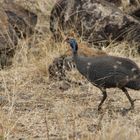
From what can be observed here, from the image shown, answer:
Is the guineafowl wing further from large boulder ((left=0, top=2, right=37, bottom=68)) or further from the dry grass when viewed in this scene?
large boulder ((left=0, top=2, right=37, bottom=68))

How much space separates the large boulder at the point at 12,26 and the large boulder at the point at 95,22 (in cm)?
45

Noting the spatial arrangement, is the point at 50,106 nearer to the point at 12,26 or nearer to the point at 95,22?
the point at 12,26

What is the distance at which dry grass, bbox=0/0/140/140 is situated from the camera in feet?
19.3

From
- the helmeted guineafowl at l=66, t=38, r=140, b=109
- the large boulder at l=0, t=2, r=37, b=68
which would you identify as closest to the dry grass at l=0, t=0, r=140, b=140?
the large boulder at l=0, t=2, r=37, b=68

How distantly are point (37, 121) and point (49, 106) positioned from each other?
2.05ft

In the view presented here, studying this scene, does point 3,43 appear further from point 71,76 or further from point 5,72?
point 71,76

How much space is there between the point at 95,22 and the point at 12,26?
1.27m

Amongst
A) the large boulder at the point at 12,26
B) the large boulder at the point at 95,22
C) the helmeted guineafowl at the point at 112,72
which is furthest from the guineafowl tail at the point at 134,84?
the large boulder at the point at 95,22

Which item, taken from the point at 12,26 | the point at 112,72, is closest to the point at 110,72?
the point at 112,72

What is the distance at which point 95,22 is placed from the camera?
980 cm

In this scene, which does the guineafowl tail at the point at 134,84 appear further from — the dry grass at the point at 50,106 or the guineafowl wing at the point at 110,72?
the dry grass at the point at 50,106

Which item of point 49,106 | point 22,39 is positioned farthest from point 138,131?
point 22,39

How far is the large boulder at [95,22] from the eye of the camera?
983 cm

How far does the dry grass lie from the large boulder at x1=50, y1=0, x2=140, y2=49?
0.68 feet
